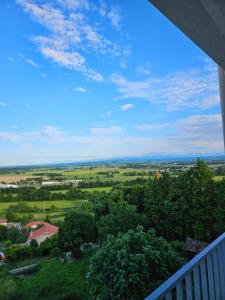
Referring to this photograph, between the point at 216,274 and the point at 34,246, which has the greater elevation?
the point at 216,274

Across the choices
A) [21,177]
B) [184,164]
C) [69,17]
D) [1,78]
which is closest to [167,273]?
[184,164]

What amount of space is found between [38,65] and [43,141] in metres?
1.64

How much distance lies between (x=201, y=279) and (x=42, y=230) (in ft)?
12.1

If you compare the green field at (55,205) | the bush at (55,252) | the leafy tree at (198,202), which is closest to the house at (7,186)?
the green field at (55,205)

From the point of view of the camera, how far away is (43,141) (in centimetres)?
550

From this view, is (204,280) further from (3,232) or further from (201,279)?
(3,232)

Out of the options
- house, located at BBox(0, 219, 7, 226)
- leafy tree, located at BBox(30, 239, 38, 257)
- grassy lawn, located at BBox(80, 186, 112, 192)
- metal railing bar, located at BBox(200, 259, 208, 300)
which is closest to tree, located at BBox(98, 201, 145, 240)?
grassy lawn, located at BBox(80, 186, 112, 192)

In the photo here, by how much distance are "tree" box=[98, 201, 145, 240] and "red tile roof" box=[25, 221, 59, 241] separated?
1143mm

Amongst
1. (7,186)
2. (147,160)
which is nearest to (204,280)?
(7,186)

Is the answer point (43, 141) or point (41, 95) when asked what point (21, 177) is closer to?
point (43, 141)

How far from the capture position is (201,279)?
1090mm

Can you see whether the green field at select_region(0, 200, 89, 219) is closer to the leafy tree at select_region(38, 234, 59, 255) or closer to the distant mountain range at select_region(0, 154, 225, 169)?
the leafy tree at select_region(38, 234, 59, 255)

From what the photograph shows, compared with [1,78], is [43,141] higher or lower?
lower

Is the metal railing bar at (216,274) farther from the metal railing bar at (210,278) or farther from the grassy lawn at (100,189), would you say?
the grassy lawn at (100,189)
